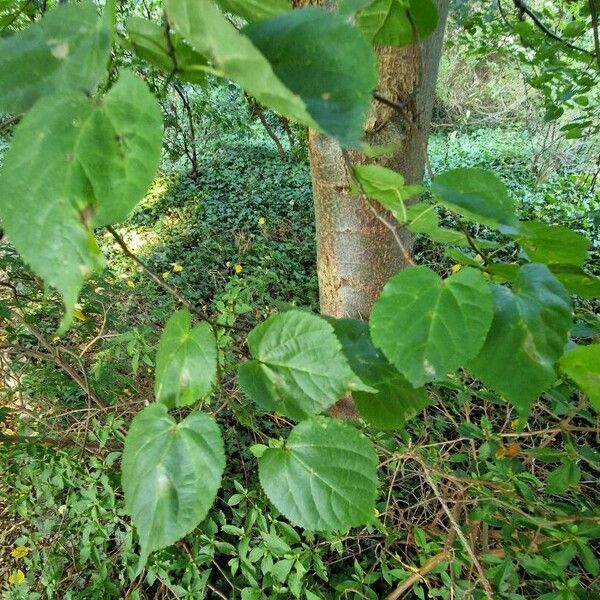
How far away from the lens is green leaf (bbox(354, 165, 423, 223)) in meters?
0.48

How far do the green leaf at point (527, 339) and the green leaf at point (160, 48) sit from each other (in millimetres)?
336

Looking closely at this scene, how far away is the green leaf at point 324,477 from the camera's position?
17.9 inches

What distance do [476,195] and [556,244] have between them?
12cm

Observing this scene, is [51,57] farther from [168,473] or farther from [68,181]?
[168,473]

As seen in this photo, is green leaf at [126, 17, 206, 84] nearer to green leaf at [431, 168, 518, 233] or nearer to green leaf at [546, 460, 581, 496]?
green leaf at [431, 168, 518, 233]

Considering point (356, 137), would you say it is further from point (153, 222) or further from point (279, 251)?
point (153, 222)

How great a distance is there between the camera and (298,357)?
48 cm

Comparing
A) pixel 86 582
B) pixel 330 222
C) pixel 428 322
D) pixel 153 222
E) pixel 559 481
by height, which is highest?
pixel 428 322

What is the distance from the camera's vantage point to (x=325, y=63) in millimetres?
276

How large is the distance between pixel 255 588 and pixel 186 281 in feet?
7.19

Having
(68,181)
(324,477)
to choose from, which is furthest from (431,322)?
(68,181)

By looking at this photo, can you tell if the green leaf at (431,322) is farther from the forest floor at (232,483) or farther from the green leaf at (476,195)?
the forest floor at (232,483)

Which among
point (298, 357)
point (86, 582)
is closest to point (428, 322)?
point (298, 357)

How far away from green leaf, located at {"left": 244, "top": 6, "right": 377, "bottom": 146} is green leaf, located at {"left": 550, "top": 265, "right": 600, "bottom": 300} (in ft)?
1.06
